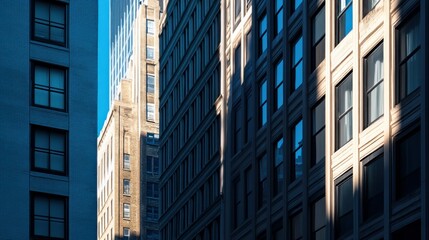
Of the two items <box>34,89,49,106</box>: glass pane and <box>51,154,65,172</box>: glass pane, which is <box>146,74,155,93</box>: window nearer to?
<box>34,89,49,106</box>: glass pane

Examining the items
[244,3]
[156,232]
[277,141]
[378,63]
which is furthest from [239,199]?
[156,232]

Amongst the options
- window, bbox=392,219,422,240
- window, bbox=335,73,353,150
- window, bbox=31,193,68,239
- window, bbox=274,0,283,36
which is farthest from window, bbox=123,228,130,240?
window, bbox=392,219,422,240

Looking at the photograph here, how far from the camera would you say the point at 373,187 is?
3975cm

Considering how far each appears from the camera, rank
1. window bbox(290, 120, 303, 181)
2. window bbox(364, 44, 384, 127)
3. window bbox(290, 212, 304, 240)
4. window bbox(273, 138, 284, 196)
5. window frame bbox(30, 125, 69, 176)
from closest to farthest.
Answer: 1. window bbox(364, 44, 384, 127)
2. window frame bbox(30, 125, 69, 176)
3. window bbox(290, 212, 304, 240)
4. window bbox(290, 120, 303, 181)
5. window bbox(273, 138, 284, 196)

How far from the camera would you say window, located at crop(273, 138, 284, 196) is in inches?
1991

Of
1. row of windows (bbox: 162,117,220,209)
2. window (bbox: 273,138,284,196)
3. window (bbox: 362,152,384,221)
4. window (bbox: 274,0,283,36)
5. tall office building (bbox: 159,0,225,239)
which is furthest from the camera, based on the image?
tall office building (bbox: 159,0,225,239)

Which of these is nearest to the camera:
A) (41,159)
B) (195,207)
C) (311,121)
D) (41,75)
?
(41,159)

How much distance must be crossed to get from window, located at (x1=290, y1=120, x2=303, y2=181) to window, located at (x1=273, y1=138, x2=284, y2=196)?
1.43 meters

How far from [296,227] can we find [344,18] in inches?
369

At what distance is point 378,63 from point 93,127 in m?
13.9

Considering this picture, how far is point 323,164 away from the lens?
44938mm

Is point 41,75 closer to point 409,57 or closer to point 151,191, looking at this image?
point 409,57

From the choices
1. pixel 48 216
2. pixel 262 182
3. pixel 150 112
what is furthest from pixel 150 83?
pixel 48 216

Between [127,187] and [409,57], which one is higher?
[127,187]
